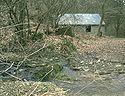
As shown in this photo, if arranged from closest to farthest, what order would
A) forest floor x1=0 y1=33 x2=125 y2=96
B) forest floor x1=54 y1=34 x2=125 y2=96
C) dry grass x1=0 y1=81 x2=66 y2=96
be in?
dry grass x1=0 y1=81 x2=66 y2=96, forest floor x1=0 y1=33 x2=125 y2=96, forest floor x1=54 y1=34 x2=125 y2=96

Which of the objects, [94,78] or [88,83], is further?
[88,83]

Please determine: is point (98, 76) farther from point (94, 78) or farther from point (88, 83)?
point (88, 83)

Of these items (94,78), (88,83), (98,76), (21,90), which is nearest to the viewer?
(21,90)

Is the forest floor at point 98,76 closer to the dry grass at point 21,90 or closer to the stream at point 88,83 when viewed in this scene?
the stream at point 88,83

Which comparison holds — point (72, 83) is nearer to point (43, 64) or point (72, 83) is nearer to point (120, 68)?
point (43, 64)

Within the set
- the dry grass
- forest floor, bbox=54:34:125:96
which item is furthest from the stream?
the dry grass

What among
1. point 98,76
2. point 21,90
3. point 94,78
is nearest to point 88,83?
point 94,78

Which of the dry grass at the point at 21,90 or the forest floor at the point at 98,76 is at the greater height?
the dry grass at the point at 21,90

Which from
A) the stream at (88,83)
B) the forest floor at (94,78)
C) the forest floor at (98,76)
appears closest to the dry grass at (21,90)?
the forest floor at (94,78)

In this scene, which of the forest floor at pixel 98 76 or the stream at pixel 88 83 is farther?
the forest floor at pixel 98 76

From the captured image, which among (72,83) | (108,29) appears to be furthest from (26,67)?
(108,29)

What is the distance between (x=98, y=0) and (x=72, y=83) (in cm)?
2925

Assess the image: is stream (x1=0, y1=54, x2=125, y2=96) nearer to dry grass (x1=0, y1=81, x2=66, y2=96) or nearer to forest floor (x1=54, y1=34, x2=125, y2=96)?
forest floor (x1=54, y1=34, x2=125, y2=96)

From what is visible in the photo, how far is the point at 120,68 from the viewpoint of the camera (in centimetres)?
1594
